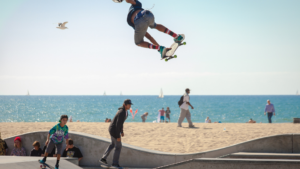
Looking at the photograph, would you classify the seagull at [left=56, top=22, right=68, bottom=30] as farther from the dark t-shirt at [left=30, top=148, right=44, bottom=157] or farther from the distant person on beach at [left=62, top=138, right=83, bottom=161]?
the dark t-shirt at [left=30, top=148, right=44, bottom=157]

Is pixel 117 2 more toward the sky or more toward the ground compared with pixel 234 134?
more toward the sky

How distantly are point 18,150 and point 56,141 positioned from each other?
10.9ft

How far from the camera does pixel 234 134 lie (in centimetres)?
1466

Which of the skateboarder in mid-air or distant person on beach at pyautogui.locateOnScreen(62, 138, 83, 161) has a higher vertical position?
the skateboarder in mid-air

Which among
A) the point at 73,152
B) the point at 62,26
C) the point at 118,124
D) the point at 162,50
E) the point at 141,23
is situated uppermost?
the point at 62,26

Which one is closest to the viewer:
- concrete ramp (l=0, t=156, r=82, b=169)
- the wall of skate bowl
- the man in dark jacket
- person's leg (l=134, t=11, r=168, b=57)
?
person's leg (l=134, t=11, r=168, b=57)

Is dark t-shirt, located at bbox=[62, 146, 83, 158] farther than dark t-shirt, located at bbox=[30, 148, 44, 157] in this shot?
Yes

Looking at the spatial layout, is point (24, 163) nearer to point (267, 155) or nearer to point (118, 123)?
point (118, 123)

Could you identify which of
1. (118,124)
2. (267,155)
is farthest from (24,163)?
(267,155)

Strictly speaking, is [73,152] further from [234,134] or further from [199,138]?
[234,134]

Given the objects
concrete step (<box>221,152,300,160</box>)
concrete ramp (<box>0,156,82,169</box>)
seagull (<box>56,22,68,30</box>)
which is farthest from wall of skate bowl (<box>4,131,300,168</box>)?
seagull (<box>56,22,68,30</box>)

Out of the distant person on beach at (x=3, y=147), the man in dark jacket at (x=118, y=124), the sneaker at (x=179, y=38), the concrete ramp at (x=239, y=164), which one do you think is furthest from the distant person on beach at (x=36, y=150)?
the sneaker at (x=179, y=38)

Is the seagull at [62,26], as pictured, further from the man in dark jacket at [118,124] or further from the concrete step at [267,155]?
the concrete step at [267,155]

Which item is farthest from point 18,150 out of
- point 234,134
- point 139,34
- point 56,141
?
point 234,134
